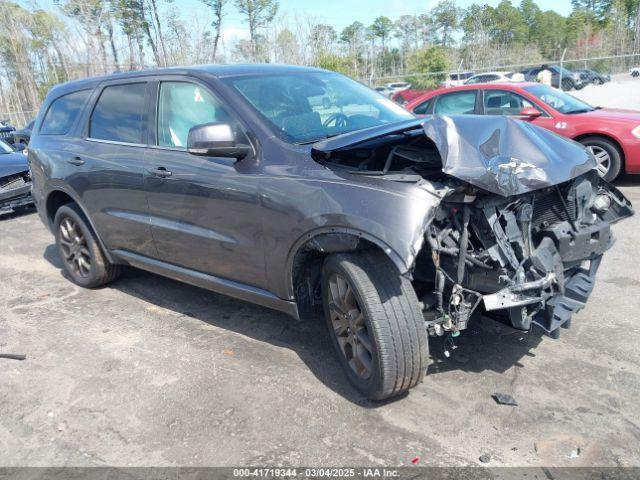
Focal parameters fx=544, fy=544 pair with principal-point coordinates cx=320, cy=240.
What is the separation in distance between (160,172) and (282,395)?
5.94 feet

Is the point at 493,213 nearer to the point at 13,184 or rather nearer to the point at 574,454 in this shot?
the point at 574,454

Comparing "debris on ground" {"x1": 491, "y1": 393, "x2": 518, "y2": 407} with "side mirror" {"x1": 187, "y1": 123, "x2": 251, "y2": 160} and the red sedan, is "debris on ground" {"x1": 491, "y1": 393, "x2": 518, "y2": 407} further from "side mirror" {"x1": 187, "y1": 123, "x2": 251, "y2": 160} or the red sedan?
the red sedan

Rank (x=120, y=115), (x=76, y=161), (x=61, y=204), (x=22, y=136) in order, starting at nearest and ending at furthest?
(x=120, y=115) → (x=76, y=161) → (x=61, y=204) → (x=22, y=136)

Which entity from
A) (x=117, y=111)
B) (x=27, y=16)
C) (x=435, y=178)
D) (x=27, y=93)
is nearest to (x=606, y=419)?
(x=435, y=178)

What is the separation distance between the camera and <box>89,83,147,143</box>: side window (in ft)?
13.9

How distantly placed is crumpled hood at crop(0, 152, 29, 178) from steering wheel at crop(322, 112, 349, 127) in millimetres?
7137

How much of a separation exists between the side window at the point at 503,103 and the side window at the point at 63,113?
609 centimetres

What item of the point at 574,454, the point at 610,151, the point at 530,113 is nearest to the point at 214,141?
the point at 574,454

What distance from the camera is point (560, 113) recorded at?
27.2ft

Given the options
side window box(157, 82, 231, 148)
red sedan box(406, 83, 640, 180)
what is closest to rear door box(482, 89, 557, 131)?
red sedan box(406, 83, 640, 180)

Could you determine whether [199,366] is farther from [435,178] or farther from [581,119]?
[581,119]

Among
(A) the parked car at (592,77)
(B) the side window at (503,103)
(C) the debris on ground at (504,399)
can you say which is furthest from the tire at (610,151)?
(A) the parked car at (592,77)

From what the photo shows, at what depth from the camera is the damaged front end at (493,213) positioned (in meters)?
2.79

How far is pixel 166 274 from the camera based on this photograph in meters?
4.27
